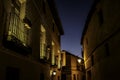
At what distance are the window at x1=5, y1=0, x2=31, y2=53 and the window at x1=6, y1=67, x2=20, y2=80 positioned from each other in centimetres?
77

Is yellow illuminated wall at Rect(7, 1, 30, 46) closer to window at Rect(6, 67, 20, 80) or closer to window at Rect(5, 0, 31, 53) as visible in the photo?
window at Rect(5, 0, 31, 53)

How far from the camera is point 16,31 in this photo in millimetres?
7012

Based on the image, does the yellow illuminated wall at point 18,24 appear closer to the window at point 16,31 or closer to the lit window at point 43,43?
the window at point 16,31

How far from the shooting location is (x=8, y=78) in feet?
20.0

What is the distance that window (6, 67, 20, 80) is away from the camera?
5.98 m

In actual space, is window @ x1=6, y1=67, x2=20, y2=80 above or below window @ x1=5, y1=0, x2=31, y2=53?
below

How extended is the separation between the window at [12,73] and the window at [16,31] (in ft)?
2.54

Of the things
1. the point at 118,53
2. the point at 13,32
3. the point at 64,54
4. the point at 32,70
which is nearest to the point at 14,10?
the point at 13,32

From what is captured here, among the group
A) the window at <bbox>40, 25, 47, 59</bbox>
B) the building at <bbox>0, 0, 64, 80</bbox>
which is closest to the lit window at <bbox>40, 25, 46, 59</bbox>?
the window at <bbox>40, 25, 47, 59</bbox>

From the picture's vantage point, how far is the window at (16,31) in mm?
5991

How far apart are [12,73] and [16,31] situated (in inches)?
69.0

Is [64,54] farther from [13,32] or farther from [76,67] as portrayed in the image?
[13,32]

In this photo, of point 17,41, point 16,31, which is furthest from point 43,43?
point 17,41

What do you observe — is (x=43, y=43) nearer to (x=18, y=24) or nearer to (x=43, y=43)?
(x=43, y=43)
